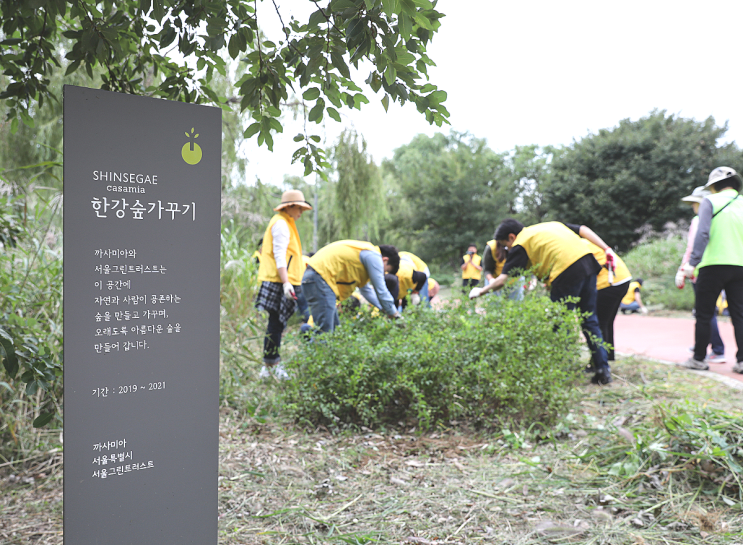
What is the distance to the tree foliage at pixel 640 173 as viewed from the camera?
2434 cm

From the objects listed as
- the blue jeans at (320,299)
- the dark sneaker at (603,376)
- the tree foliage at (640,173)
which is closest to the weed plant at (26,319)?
the blue jeans at (320,299)

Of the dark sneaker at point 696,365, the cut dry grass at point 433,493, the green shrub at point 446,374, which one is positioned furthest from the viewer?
the dark sneaker at point 696,365

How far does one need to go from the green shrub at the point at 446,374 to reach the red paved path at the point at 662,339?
96.7 inches

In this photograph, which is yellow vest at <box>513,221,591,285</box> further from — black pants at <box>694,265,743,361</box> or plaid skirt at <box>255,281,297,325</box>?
plaid skirt at <box>255,281,297,325</box>

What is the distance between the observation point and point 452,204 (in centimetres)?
2873

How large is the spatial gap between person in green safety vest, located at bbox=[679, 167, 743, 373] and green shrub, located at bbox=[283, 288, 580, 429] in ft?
6.07

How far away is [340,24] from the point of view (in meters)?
1.64

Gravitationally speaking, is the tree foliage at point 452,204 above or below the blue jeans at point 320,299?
above

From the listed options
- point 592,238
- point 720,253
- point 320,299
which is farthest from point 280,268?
point 720,253

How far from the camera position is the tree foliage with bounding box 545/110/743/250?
2434 cm

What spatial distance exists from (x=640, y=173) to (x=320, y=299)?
81.5 feet

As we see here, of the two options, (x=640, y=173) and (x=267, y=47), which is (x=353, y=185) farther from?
(x=640, y=173)

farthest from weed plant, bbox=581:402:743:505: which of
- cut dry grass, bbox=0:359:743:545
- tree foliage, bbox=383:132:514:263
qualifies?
tree foliage, bbox=383:132:514:263

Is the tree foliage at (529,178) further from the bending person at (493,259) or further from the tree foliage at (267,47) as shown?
the tree foliage at (267,47)
